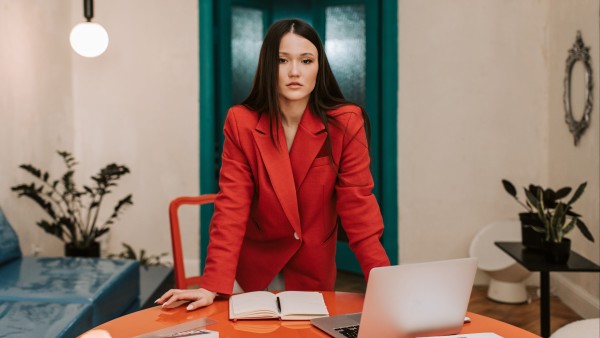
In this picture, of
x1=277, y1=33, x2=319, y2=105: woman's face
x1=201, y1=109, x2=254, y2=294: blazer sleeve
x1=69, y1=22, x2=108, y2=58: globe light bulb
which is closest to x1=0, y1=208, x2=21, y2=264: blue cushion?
x1=69, y1=22, x2=108, y2=58: globe light bulb

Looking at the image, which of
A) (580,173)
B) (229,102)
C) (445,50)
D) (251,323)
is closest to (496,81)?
(445,50)

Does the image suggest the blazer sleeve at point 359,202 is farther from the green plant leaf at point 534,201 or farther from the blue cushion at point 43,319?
the green plant leaf at point 534,201

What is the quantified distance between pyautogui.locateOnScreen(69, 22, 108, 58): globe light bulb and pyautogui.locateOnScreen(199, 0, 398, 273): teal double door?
0.89 metres

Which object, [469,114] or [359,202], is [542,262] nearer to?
[359,202]

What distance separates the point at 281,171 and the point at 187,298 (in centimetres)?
44

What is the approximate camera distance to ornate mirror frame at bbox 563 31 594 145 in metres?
3.46

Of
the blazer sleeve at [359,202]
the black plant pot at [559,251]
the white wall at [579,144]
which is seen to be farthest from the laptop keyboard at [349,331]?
the white wall at [579,144]

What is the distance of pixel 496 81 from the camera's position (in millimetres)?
4211

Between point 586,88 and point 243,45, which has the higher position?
point 243,45

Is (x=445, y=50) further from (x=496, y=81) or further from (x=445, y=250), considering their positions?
(x=445, y=250)

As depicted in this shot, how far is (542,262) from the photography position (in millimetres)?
2799

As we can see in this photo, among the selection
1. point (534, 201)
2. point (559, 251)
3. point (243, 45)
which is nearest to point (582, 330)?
point (559, 251)

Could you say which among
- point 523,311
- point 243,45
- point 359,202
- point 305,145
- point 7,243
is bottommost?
point 523,311

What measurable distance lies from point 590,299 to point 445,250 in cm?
112
